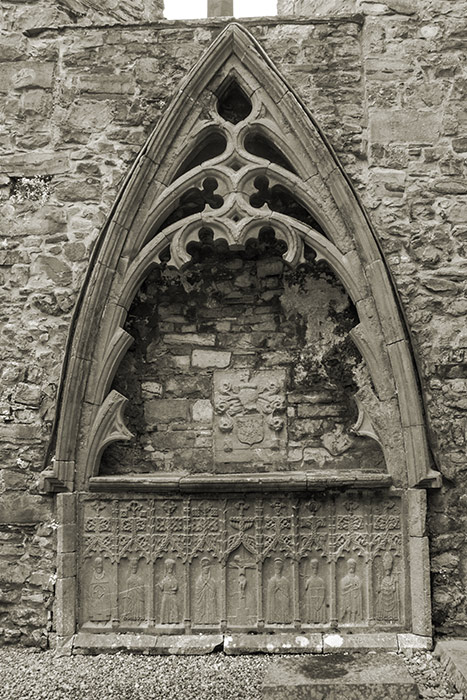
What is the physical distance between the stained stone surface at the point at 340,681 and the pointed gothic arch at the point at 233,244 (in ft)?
3.50

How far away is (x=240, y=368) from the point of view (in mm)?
4879

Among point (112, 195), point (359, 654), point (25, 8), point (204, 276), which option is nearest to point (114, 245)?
point (112, 195)

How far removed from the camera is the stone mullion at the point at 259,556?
4344 mm

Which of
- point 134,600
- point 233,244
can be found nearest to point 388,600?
point 134,600

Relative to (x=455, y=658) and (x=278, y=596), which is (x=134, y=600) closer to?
(x=278, y=596)

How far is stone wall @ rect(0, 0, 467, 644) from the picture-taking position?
4.41 m

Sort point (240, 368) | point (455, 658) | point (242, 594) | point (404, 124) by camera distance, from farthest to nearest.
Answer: point (240, 368) → point (404, 124) → point (242, 594) → point (455, 658)

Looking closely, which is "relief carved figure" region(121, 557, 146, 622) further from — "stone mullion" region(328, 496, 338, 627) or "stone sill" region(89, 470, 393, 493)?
"stone mullion" region(328, 496, 338, 627)

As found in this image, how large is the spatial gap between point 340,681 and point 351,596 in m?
0.94

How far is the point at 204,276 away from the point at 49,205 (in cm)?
119

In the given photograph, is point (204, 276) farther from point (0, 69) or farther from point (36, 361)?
point (0, 69)

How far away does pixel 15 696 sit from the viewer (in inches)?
144

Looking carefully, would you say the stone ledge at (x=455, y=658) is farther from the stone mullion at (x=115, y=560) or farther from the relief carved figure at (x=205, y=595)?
the stone mullion at (x=115, y=560)

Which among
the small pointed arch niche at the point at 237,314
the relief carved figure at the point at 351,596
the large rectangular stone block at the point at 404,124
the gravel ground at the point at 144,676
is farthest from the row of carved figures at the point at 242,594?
the large rectangular stone block at the point at 404,124
